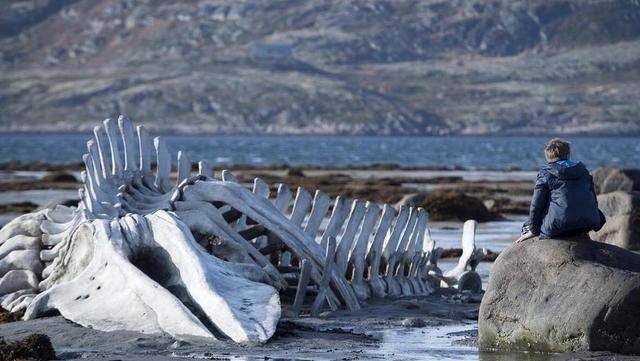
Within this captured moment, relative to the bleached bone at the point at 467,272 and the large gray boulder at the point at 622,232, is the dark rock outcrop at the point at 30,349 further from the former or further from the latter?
the large gray boulder at the point at 622,232

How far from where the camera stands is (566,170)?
11.1 metres

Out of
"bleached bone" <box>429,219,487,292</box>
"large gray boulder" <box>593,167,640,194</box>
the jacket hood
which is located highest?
the jacket hood

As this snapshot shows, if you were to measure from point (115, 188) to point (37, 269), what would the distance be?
3.30 feet

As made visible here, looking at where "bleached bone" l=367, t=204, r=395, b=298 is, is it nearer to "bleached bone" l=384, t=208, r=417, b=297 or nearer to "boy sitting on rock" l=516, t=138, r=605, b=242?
"bleached bone" l=384, t=208, r=417, b=297

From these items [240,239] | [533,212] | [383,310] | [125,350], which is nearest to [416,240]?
[383,310]

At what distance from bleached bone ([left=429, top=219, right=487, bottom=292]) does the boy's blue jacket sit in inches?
196

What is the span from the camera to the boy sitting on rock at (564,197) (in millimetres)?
11141

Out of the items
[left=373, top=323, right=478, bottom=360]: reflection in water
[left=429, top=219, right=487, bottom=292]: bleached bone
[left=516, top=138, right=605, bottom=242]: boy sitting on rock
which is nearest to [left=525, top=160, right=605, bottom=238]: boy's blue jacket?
[left=516, top=138, right=605, bottom=242]: boy sitting on rock

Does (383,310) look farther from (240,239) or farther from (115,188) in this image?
(115,188)

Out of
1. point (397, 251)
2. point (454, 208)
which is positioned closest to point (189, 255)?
point (397, 251)

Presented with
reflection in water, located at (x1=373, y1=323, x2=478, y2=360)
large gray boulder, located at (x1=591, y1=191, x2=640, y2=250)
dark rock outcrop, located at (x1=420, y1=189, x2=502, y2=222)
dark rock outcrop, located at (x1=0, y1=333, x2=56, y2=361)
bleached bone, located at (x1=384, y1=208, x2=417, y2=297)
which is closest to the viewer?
dark rock outcrop, located at (x1=0, y1=333, x2=56, y2=361)

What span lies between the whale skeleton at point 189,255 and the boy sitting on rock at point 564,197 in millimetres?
2068

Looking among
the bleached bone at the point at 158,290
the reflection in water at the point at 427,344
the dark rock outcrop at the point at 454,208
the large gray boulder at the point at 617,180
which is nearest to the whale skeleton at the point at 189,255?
the bleached bone at the point at 158,290

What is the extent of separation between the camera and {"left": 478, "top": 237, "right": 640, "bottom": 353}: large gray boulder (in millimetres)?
10695
